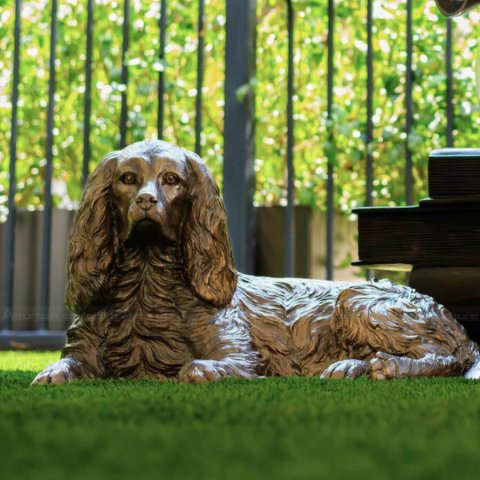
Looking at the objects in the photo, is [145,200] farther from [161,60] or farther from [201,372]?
[161,60]

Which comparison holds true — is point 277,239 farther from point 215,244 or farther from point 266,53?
point 215,244

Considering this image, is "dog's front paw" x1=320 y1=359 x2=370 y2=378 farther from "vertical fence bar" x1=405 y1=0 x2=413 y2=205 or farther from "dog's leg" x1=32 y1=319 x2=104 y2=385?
"vertical fence bar" x1=405 y1=0 x2=413 y2=205

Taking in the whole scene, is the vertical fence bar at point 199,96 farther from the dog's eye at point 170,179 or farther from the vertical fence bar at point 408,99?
the dog's eye at point 170,179

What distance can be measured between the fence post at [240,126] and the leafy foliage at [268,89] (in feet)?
1.40

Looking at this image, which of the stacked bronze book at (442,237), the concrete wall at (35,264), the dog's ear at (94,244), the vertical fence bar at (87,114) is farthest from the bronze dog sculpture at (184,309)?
the concrete wall at (35,264)

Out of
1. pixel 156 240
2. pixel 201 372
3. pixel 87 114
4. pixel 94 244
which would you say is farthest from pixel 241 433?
pixel 87 114

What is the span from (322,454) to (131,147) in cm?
163

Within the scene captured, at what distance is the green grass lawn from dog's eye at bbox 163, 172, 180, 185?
65cm

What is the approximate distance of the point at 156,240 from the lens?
254 centimetres

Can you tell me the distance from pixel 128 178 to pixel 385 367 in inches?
31.5

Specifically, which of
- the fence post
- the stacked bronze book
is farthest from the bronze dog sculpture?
the fence post

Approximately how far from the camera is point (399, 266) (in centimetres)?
312

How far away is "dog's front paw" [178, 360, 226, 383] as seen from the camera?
2287 mm

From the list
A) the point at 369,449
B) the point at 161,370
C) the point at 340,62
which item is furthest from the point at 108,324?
the point at 340,62
